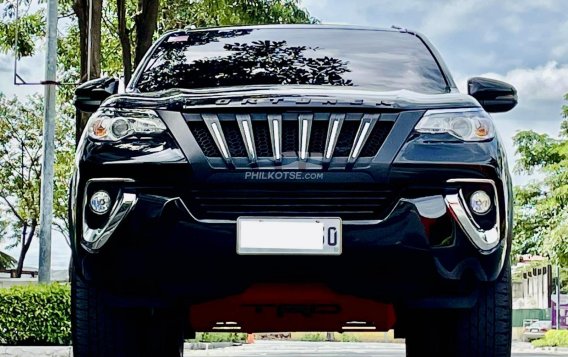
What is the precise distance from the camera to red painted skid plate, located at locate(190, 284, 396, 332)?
4.09m

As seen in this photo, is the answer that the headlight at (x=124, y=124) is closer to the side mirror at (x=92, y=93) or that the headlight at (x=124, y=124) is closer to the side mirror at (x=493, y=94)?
the side mirror at (x=92, y=93)

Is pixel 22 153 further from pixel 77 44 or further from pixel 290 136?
pixel 290 136

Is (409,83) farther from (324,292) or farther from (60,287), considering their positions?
(60,287)

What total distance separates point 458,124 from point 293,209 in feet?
2.49

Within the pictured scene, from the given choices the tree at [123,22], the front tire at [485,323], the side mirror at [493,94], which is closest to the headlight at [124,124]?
the front tire at [485,323]

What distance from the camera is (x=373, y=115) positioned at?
4016mm

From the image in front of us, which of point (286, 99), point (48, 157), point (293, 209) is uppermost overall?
point (48, 157)

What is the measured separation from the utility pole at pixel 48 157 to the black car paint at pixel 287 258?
1100cm

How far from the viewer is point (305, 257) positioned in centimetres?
388

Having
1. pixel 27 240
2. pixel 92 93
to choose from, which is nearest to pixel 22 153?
pixel 27 240

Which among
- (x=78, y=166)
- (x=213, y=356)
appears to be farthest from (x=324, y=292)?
(x=213, y=356)

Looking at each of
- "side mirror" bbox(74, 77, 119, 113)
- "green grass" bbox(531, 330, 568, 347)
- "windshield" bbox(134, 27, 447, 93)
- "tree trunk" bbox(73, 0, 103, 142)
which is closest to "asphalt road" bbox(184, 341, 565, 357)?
"green grass" bbox(531, 330, 568, 347)

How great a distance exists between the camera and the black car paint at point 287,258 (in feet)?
12.7

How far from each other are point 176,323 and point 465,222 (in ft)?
5.48
